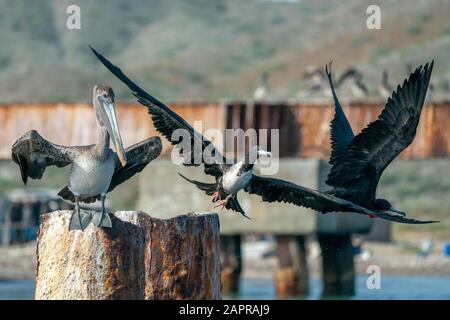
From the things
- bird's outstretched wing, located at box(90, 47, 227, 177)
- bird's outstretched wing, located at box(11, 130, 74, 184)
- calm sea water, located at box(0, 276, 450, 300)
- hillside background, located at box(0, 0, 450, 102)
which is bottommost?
calm sea water, located at box(0, 276, 450, 300)

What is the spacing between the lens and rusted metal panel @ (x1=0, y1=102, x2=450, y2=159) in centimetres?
3522

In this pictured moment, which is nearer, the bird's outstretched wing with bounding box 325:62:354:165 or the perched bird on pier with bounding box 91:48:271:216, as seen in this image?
the perched bird on pier with bounding box 91:48:271:216

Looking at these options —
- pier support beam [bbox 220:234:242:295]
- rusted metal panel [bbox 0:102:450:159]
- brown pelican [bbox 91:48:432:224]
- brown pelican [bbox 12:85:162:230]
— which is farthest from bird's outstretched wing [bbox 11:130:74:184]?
pier support beam [bbox 220:234:242:295]

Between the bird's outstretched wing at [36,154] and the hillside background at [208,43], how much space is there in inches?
2308

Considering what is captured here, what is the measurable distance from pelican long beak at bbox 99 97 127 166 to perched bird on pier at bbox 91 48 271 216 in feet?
9.46

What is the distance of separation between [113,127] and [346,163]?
6.05 metres

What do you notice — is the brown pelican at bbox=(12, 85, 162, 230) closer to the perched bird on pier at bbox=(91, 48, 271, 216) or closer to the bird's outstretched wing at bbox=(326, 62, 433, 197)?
the perched bird on pier at bbox=(91, 48, 271, 216)

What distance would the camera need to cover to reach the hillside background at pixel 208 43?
102 m

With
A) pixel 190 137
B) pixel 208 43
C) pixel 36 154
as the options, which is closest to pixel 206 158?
pixel 190 137

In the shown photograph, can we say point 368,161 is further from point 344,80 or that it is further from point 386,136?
point 344,80

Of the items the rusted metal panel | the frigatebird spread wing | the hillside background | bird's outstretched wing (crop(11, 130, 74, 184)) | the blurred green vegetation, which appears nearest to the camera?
bird's outstretched wing (crop(11, 130, 74, 184))

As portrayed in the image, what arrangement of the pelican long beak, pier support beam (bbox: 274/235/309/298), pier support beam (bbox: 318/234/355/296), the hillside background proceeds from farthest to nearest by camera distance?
the hillside background < pier support beam (bbox: 274/235/309/298) < pier support beam (bbox: 318/234/355/296) < the pelican long beak

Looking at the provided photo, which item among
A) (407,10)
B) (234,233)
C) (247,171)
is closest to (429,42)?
(407,10)

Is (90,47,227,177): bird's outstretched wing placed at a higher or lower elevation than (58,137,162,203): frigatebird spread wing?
higher
